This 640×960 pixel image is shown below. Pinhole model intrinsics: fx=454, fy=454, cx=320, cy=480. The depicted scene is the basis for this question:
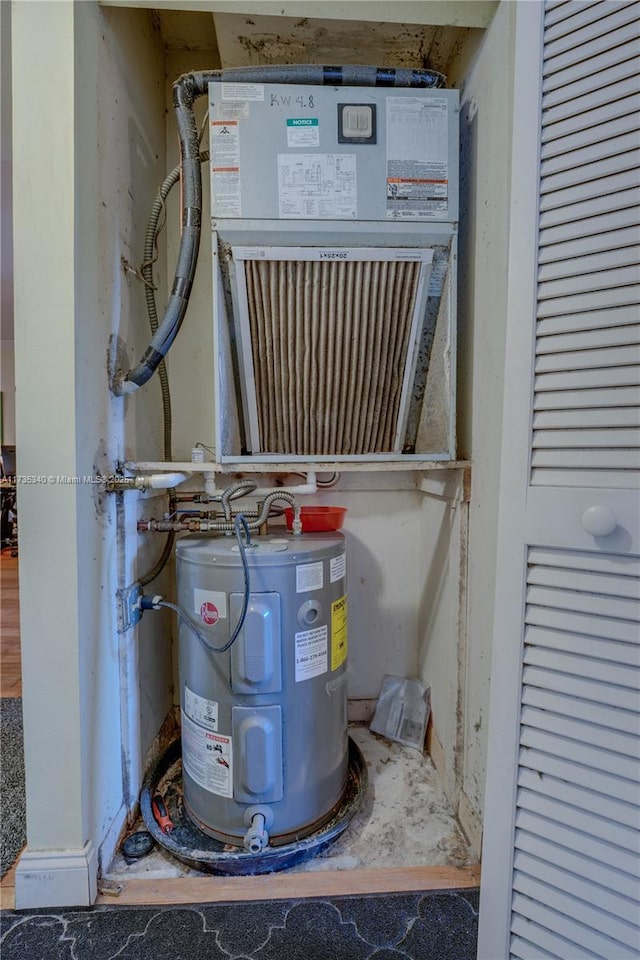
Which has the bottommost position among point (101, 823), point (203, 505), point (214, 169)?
point (101, 823)

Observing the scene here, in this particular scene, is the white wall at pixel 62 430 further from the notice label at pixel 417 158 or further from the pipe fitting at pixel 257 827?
the notice label at pixel 417 158

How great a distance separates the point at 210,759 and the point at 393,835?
596mm

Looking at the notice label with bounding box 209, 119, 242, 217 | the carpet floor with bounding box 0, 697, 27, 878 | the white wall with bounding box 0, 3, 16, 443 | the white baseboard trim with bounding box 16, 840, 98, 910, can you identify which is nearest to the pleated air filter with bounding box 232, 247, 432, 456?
the notice label with bounding box 209, 119, 242, 217

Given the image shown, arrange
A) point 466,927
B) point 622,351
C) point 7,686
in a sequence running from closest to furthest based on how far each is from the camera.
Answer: point 622,351 → point 466,927 → point 7,686

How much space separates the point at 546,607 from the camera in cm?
85

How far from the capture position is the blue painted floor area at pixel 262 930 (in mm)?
1029

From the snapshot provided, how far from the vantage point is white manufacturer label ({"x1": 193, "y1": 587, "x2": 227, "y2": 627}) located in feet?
4.14

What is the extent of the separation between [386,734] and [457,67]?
2407 millimetres

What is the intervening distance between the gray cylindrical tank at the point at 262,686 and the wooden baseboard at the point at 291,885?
11 centimetres

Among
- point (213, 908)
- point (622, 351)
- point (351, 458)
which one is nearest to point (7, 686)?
point (213, 908)

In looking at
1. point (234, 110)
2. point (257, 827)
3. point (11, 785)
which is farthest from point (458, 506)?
point (11, 785)

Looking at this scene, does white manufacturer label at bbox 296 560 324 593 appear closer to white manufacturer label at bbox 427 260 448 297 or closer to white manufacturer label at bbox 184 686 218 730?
white manufacturer label at bbox 184 686 218 730

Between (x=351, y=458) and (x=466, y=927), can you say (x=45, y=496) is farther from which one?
(x=466, y=927)

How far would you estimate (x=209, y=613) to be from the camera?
128 centimetres
